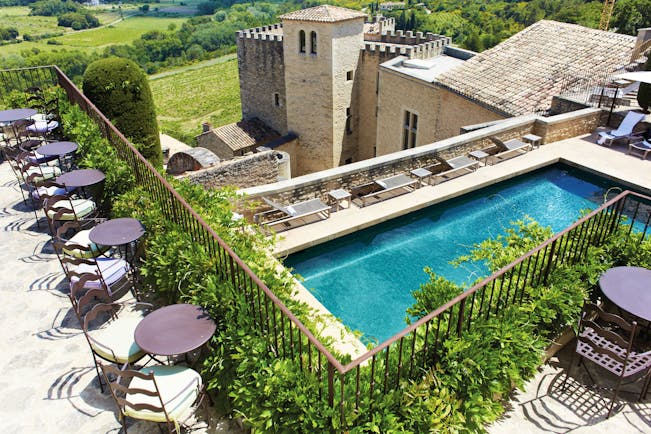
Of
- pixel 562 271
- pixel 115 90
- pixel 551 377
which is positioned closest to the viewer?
pixel 551 377

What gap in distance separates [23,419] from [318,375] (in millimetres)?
2855

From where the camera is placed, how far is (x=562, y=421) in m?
4.76

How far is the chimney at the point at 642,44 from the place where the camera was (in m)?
15.0

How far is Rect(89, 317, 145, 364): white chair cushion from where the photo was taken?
14.9ft

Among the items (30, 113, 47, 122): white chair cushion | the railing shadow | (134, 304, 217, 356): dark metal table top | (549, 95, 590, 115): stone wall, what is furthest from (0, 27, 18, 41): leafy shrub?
(134, 304, 217, 356): dark metal table top

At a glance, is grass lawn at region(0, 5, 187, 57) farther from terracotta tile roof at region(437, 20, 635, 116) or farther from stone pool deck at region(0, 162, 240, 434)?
stone pool deck at region(0, 162, 240, 434)

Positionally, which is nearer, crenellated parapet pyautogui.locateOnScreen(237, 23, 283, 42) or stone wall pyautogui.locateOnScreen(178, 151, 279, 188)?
stone wall pyautogui.locateOnScreen(178, 151, 279, 188)

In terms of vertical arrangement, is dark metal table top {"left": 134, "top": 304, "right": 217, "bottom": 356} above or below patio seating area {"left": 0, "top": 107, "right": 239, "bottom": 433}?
above

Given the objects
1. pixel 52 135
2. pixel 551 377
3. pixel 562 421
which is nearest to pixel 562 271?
pixel 551 377

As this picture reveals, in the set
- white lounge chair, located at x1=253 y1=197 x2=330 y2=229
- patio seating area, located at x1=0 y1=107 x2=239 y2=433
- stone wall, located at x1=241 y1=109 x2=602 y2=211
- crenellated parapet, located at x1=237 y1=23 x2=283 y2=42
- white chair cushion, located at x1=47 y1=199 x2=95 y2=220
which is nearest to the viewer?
patio seating area, located at x1=0 y1=107 x2=239 y2=433

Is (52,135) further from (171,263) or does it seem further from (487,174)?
(487,174)

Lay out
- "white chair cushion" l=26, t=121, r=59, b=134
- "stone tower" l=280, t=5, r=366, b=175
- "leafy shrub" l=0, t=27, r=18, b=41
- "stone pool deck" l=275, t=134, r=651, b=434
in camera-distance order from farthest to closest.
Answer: "leafy shrub" l=0, t=27, r=18, b=41 < "stone tower" l=280, t=5, r=366, b=175 < "white chair cushion" l=26, t=121, r=59, b=134 < "stone pool deck" l=275, t=134, r=651, b=434

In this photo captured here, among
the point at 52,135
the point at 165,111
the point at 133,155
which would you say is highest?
the point at 133,155

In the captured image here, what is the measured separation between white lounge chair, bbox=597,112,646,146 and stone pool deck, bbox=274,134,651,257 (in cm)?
22
